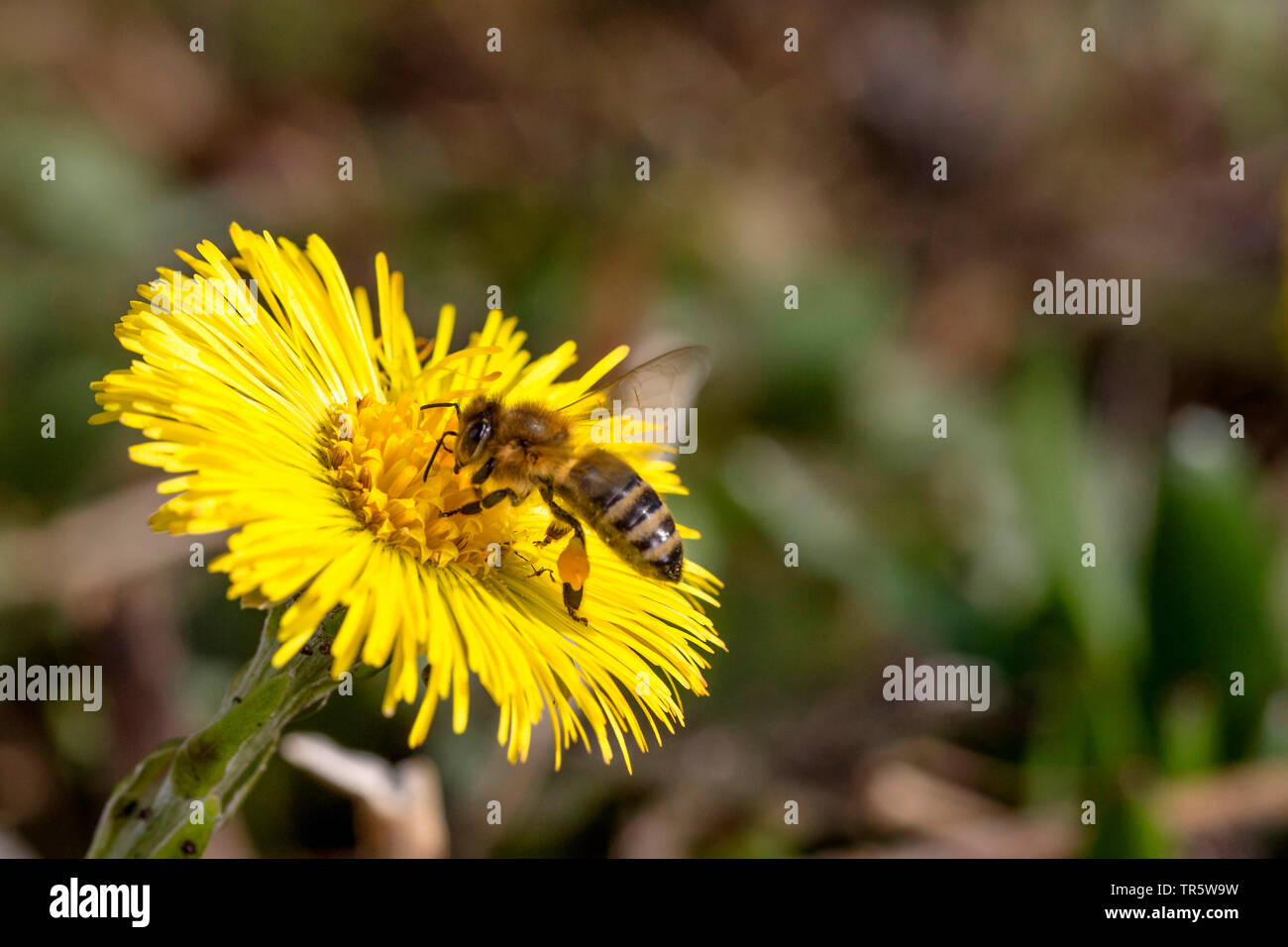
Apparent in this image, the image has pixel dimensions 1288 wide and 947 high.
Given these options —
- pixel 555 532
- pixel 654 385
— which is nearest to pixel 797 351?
pixel 654 385

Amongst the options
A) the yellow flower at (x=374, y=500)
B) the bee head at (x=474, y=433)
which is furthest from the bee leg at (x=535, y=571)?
the bee head at (x=474, y=433)

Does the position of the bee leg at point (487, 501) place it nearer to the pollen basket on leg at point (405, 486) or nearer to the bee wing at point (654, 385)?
the pollen basket on leg at point (405, 486)

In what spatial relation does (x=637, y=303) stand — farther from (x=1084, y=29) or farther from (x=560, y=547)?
(x=1084, y=29)

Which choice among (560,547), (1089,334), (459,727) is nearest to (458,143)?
(1089,334)

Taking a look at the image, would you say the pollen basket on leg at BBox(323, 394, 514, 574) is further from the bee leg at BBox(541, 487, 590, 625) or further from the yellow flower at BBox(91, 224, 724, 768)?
the bee leg at BBox(541, 487, 590, 625)

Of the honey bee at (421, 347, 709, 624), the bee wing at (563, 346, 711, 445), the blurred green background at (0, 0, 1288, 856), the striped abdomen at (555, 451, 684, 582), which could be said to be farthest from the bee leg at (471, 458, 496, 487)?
the blurred green background at (0, 0, 1288, 856)

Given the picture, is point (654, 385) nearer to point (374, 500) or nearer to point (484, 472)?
point (484, 472)
